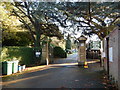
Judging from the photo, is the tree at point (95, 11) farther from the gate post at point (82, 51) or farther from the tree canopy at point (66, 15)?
the gate post at point (82, 51)

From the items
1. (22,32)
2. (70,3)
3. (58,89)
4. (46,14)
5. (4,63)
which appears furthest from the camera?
(22,32)

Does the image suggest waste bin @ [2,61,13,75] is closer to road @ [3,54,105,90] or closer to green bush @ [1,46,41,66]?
road @ [3,54,105,90]

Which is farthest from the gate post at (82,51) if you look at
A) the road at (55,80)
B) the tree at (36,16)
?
the tree at (36,16)

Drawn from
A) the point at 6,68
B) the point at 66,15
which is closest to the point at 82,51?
the point at 66,15

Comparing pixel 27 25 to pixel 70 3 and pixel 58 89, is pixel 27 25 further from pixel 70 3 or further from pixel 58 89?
pixel 58 89

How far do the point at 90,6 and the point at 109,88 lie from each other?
6.51 meters

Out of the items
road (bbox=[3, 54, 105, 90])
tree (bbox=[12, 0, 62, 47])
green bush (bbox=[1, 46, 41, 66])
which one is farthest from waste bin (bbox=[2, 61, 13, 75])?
tree (bbox=[12, 0, 62, 47])

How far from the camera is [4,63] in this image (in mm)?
7320

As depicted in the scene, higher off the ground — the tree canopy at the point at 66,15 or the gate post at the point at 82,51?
the tree canopy at the point at 66,15

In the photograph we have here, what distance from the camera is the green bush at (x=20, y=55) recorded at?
29.2 ft

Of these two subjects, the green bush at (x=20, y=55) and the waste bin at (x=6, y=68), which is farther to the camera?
the green bush at (x=20, y=55)

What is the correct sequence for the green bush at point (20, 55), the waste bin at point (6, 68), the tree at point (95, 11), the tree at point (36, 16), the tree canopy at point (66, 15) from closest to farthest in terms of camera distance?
the waste bin at point (6, 68) → the tree at point (95, 11) → the green bush at point (20, 55) → the tree canopy at point (66, 15) → the tree at point (36, 16)

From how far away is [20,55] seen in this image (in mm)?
10102

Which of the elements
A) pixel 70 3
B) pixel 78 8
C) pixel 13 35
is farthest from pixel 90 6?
pixel 13 35
